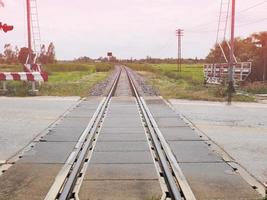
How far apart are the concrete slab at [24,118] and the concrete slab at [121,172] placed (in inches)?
78.2

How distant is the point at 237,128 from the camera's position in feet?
37.2

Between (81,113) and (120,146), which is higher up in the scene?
(120,146)

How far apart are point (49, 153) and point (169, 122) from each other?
4968 millimetres

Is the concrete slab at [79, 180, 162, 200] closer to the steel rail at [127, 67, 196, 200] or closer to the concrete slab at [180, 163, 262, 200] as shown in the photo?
the steel rail at [127, 67, 196, 200]

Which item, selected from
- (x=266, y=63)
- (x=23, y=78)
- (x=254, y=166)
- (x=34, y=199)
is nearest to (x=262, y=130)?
(x=254, y=166)

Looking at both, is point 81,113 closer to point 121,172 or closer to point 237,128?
point 237,128

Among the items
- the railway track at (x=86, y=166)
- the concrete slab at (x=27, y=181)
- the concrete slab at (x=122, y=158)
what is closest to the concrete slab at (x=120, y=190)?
the railway track at (x=86, y=166)

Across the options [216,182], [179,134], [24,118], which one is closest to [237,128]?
[179,134]

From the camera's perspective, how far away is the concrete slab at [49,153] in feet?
24.0

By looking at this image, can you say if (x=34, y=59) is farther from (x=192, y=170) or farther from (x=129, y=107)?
(x=192, y=170)

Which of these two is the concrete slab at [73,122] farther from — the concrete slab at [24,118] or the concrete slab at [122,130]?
the concrete slab at [122,130]

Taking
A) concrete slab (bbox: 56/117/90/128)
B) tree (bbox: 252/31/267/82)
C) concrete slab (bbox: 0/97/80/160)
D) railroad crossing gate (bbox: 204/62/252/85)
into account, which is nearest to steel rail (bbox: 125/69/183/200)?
concrete slab (bbox: 56/117/90/128)

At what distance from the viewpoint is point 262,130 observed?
1112 centimetres

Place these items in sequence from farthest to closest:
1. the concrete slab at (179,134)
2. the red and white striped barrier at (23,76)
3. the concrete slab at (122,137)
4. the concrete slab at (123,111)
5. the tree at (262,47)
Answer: the tree at (262,47) → the red and white striped barrier at (23,76) → the concrete slab at (123,111) → the concrete slab at (179,134) → the concrete slab at (122,137)
